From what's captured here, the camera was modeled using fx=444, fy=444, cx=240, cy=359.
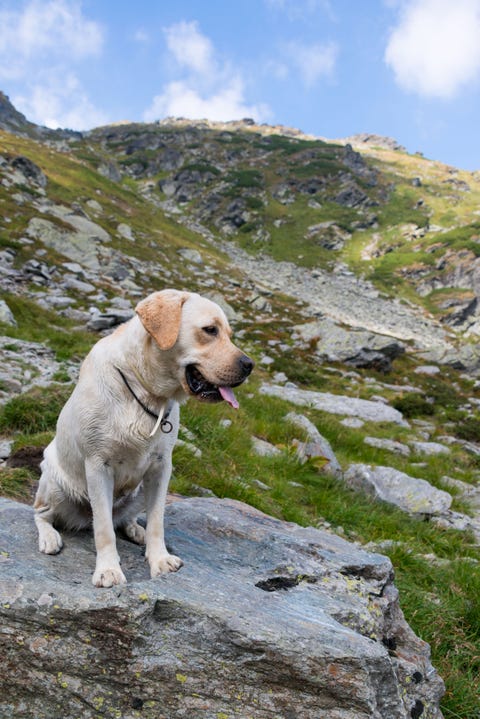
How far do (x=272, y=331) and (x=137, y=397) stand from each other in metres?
21.6

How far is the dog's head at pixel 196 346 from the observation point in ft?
8.87

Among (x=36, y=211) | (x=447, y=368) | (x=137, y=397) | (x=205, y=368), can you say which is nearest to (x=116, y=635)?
(x=137, y=397)

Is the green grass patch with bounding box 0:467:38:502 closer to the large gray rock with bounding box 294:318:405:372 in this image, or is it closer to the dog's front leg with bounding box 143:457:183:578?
the dog's front leg with bounding box 143:457:183:578

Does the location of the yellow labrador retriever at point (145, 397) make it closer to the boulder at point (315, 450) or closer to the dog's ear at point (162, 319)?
the dog's ear at point (162, 319)

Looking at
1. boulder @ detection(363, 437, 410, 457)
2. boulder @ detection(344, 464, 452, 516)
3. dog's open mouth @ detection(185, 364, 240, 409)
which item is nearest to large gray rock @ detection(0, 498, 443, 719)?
dog's open mouth @ detection(185, 364, 240, 409)

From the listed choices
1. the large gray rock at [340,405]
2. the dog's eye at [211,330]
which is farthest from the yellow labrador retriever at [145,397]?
the large gray rock at [340,405]

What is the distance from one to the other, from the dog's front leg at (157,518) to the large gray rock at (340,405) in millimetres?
9249

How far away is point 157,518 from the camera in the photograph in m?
2.92

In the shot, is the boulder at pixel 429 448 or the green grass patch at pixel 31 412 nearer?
the green grass patch at pixel 31 412

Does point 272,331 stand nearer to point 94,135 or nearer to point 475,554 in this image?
point 475,554

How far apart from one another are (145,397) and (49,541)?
3.77 ft

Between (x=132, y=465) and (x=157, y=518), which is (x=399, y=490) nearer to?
(x=157, y=518)

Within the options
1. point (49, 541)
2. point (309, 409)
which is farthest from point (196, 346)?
point (309, 409)

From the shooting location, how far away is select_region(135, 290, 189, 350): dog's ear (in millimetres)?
2664
